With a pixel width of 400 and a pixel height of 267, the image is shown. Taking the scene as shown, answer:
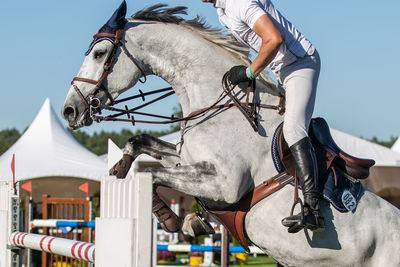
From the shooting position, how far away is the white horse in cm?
403

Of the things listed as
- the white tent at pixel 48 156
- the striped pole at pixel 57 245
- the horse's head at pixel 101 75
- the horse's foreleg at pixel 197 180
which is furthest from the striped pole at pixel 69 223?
the white tent at pixel 48 156

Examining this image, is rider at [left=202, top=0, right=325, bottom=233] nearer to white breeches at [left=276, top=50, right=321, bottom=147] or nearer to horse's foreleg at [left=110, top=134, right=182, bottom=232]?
white breeches at [left=276, top=50, right=321, bottom=147]

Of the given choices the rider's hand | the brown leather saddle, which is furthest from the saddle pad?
the rider's hand

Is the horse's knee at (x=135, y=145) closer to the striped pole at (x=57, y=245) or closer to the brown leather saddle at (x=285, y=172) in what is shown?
the striped pole at (x=57, y=245)

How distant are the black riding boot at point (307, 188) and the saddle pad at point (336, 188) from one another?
0.14 metres

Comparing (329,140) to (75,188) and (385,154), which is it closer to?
(385,154)

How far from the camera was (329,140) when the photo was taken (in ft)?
14.3

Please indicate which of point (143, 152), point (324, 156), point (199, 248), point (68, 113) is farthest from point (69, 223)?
point (324, 156)

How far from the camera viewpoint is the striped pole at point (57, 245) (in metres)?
4.33

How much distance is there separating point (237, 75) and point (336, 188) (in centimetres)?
99

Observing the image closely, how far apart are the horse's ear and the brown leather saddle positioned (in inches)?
54.6

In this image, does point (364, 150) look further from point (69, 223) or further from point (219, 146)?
point (219, 146)

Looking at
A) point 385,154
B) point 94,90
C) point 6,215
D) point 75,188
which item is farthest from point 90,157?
point 94,90

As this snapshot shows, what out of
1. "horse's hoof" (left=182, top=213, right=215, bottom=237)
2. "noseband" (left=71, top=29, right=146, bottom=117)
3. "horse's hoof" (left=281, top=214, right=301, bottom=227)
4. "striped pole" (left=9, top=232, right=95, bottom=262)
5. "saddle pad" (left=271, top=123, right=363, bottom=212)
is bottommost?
"striped pole" (left=9, top=232, right=95, bottom=262)
